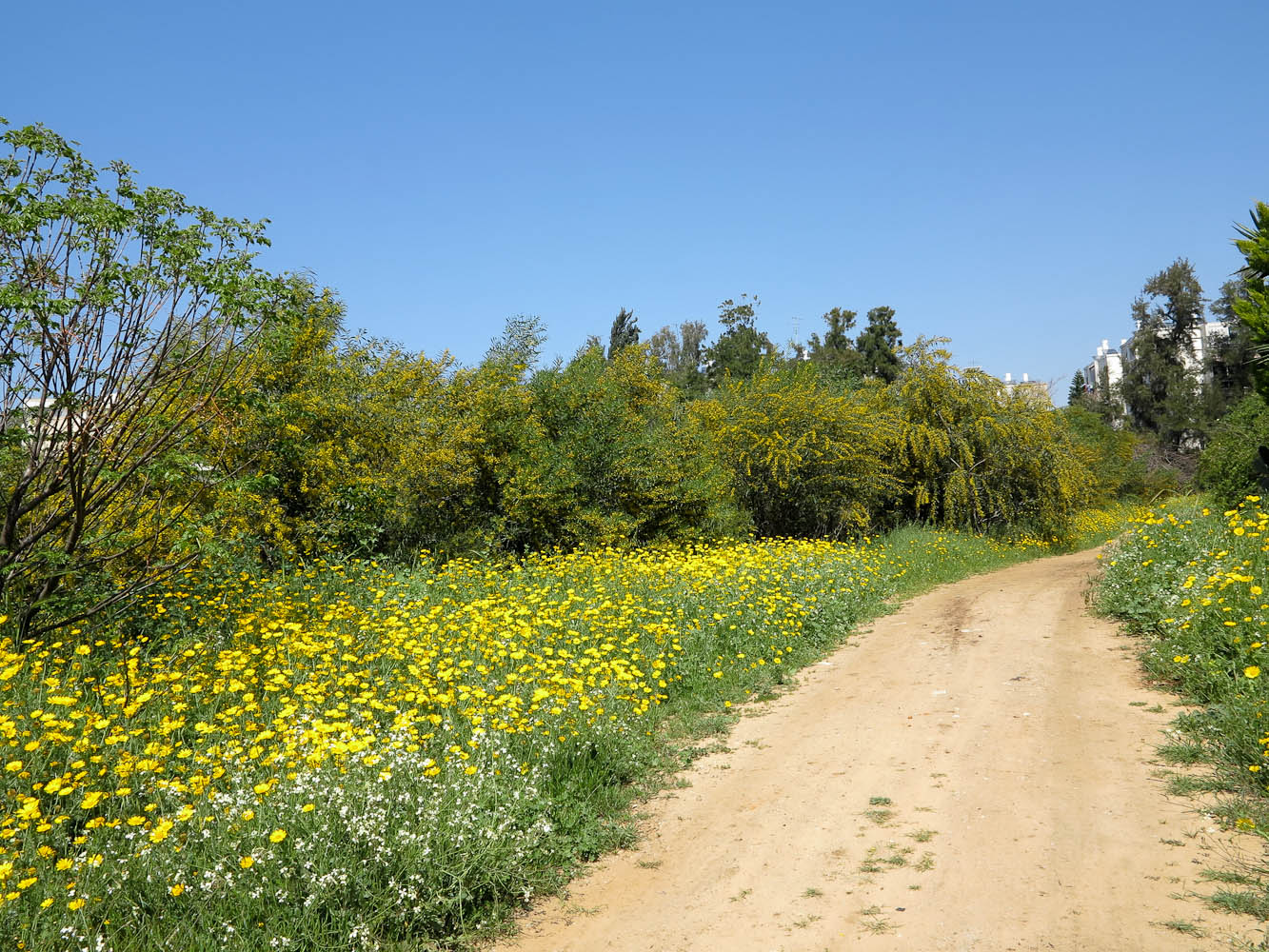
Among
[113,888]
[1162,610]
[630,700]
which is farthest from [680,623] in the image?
[113,888]

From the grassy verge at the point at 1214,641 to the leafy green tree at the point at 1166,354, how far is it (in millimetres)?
36258

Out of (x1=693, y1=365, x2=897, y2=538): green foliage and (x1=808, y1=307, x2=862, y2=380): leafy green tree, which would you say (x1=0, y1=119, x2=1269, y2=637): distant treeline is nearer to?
(x1=693, y1=365, x2=897, y2=538): green foliage

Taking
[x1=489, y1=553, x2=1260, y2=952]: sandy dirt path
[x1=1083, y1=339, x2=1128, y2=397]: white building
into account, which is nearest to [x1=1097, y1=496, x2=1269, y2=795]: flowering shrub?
[x1=489, y1=553, x2=1260, y2=952]: sandy dirt path

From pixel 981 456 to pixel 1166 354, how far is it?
30.0 m

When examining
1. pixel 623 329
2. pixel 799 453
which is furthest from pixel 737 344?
pixel 799 453

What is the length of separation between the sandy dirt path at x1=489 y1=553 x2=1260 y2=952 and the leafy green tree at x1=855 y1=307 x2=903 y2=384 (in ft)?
147

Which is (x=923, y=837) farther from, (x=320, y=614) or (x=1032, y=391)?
(x=1032, y=391)

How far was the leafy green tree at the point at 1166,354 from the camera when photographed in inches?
1590

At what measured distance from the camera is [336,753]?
4.17 meters

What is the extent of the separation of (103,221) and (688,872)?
18.7 feet

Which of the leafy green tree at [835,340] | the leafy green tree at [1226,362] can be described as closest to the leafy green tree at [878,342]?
the leafy green tree at [835,340]

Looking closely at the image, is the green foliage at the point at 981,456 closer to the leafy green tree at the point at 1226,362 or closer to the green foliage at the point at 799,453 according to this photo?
the green foliage at the point at 799,453

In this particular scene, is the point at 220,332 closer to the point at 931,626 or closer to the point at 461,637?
the point at 461,637

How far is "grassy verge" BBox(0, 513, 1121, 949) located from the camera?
3.41m
